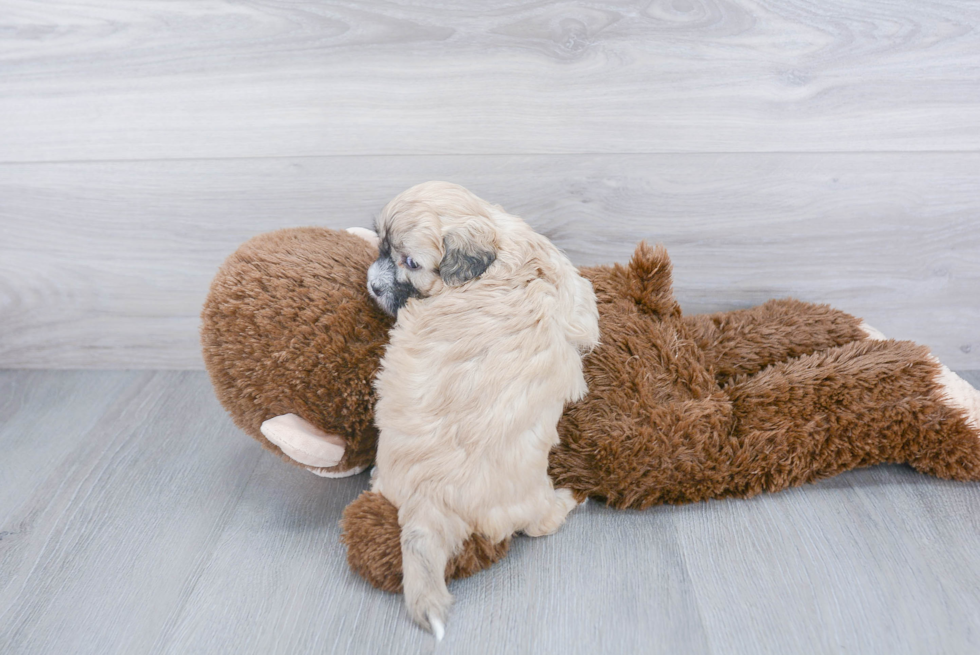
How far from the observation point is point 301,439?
1102 mm

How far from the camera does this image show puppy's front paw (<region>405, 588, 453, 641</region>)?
0.91 meters

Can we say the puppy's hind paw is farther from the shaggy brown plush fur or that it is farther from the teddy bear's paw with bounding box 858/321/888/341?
the teddy bear's paw with bounding box 858/321/888/341

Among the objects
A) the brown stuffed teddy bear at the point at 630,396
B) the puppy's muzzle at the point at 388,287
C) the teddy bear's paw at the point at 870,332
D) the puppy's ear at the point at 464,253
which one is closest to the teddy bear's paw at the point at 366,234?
the brown stuffed teddy bear at the point at 630,396

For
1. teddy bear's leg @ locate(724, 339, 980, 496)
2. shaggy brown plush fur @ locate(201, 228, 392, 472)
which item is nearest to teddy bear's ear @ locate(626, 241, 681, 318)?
teddy bear's leg @ locate(724, 339, 980, 496)

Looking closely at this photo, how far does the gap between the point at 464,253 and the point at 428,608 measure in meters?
0.49

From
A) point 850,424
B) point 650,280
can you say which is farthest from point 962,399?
point 650,280

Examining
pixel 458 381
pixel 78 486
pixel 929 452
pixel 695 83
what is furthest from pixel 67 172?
pixel 929 452

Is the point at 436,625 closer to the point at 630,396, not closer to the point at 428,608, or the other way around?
the point at 428,608

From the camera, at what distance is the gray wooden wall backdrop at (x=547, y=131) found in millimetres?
1277

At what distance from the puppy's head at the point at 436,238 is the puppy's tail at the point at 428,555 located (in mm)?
324

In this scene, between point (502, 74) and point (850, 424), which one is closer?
point (850, 424)

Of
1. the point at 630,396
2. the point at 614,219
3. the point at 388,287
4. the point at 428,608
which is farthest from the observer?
the point at 614,219

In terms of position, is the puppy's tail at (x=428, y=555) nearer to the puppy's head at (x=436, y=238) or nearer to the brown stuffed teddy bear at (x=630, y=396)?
the brown stuffed teddy bear at (x=630, y=396)

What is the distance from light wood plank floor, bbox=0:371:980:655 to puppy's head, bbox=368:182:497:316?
46cm
